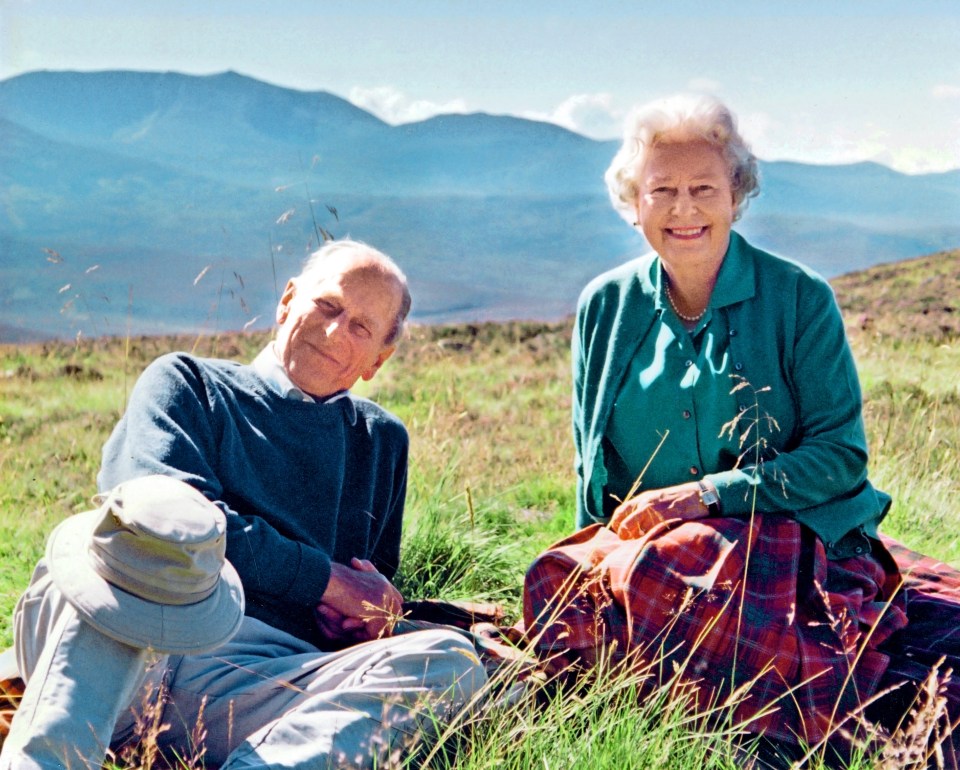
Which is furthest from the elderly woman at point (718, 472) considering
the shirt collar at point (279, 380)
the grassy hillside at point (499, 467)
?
the shirt collar at point (279, 380)

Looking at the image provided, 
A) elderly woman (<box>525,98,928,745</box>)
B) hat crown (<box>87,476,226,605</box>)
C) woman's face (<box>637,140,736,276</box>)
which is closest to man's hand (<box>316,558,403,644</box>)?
elderly woman (<box>525,98,928,745</box>)

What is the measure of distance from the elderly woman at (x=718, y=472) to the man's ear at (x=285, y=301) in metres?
1.03

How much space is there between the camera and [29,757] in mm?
2297

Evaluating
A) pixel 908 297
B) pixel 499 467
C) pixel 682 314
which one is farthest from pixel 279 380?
pixel 908 297

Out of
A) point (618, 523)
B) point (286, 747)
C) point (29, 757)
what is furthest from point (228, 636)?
point (618, 523)

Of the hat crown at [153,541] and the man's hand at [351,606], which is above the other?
the hat crown at [153,541]

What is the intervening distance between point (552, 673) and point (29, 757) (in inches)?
59.7

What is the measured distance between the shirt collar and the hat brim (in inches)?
32.5

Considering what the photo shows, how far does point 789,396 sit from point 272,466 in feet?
5.32

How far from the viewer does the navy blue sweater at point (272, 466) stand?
3037 millimetres

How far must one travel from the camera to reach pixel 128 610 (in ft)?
7.90

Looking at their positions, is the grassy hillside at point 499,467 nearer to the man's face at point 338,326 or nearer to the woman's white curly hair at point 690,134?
the man's face at point 338,326

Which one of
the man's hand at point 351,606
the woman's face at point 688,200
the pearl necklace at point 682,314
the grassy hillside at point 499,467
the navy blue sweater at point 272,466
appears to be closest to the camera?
the grassy hillside at point 499,467

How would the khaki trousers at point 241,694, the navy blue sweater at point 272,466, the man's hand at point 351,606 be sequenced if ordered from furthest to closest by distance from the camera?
the man's hand at point 351,606 < the navy blue sweater at point 272,466 < the khaki trousers at point 241,694
